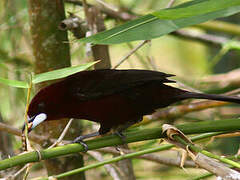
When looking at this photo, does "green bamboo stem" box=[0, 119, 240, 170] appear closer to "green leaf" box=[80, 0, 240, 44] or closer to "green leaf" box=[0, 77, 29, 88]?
"green leaf" box=[0, 77, 29, 88]

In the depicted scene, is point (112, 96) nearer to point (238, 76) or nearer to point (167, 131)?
point (167, 131)

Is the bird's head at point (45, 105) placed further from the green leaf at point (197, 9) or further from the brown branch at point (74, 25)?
the green leaf at point (197, 9)

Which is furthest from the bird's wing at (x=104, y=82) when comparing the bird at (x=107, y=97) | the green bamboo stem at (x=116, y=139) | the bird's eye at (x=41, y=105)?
the green bamboo stem at (x=116, y=139)

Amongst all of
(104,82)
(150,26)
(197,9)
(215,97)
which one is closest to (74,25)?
(104,82)

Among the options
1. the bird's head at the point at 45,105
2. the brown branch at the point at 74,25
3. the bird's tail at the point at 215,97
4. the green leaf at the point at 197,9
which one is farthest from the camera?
the brown branch at the point at 74,25

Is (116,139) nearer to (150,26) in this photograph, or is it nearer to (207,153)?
(207,153)

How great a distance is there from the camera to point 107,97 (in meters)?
1.86

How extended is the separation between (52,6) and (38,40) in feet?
0.54

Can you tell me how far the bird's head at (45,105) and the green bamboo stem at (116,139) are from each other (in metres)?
0.47

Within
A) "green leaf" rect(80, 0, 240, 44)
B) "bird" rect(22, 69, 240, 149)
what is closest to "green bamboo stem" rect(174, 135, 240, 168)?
"green leaf" rect(80, 0, 240, 44)

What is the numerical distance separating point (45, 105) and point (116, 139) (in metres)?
0.57

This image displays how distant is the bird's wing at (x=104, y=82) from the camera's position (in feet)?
5.94

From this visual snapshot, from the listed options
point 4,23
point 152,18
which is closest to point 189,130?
point 152,18

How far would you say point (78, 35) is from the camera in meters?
1.98
